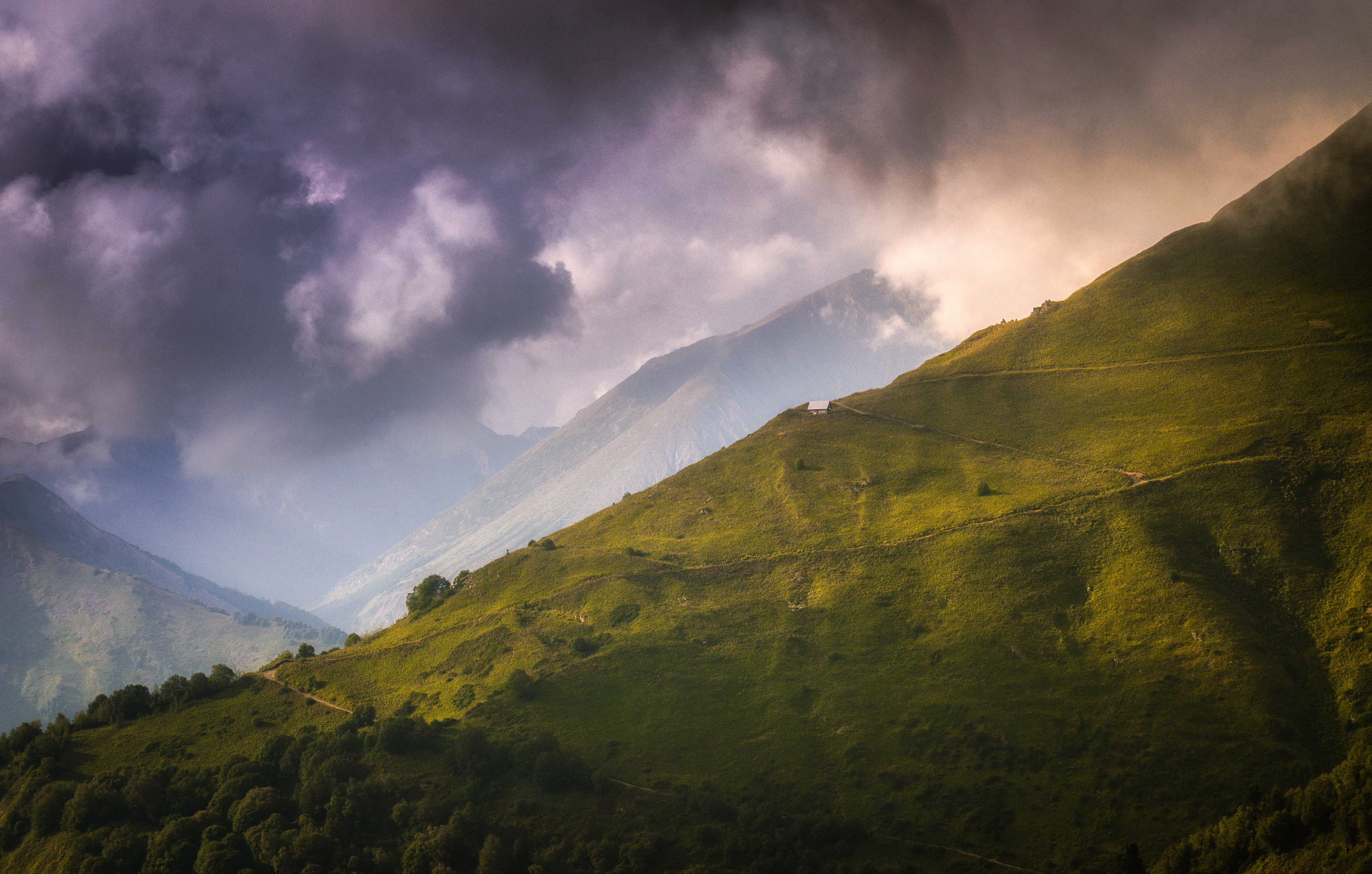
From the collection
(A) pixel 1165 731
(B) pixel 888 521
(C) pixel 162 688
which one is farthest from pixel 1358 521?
(C) pixel 162 688

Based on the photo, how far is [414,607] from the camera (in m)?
160

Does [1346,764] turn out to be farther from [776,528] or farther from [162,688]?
[162,688]

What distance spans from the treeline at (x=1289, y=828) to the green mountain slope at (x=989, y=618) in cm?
766

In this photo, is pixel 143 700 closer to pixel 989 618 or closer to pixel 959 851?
pixel 959 851

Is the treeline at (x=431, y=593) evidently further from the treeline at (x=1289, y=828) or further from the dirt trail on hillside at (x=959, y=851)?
the treeline at (x=1289, y=828)

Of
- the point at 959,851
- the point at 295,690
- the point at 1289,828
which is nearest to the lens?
the point at 1289,828

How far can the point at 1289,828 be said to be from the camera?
219ft

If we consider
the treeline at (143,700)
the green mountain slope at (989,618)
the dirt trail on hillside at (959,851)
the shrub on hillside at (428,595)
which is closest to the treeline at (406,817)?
the green mountain slope at (989,618)

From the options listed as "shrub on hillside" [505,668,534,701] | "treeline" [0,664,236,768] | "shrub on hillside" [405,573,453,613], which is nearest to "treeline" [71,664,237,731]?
"treeline" [0,664,236,768]

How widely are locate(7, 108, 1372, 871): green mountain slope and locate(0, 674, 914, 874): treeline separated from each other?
76 cm

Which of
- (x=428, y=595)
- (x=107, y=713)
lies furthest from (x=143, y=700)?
(x=428, y=595)

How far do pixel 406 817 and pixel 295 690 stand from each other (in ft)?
163

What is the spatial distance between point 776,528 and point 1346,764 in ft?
298

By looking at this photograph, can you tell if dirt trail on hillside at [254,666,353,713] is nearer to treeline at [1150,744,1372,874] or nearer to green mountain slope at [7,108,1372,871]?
green mountain slope at [7,108,1372,871]
